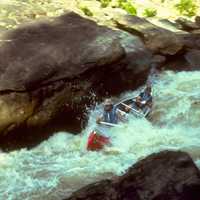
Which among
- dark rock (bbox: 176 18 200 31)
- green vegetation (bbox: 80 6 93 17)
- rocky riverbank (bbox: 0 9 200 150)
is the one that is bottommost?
dark rock (bbox: 176 18 200 31)

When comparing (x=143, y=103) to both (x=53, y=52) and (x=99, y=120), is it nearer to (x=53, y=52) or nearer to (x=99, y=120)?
(x=99, y=120)

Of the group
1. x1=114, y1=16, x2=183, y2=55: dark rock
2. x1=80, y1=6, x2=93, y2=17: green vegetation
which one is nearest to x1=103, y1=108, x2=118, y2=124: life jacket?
x1=114, y1=16, x2=183, y2=55: dark rock

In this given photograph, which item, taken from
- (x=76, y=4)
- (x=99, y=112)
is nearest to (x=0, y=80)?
(x=99, y=112)

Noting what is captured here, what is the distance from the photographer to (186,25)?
2130cm

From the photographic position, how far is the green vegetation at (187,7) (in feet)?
78.1

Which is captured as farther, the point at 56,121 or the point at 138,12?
the point at 138,12

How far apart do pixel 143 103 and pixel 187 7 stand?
12222 millimetres

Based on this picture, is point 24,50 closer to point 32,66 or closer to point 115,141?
point 32,66

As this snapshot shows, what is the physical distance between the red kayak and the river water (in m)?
0.15

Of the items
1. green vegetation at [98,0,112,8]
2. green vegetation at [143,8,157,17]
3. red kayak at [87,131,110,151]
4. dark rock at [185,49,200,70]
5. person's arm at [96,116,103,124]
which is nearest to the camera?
red kayak at [87,131,110,151]

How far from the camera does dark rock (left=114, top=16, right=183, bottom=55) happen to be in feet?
59.0

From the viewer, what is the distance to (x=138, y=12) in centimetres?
2278

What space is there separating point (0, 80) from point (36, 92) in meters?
0.95

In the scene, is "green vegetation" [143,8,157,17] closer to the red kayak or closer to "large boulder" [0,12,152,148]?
"large boulder" [0,12,152,148]
